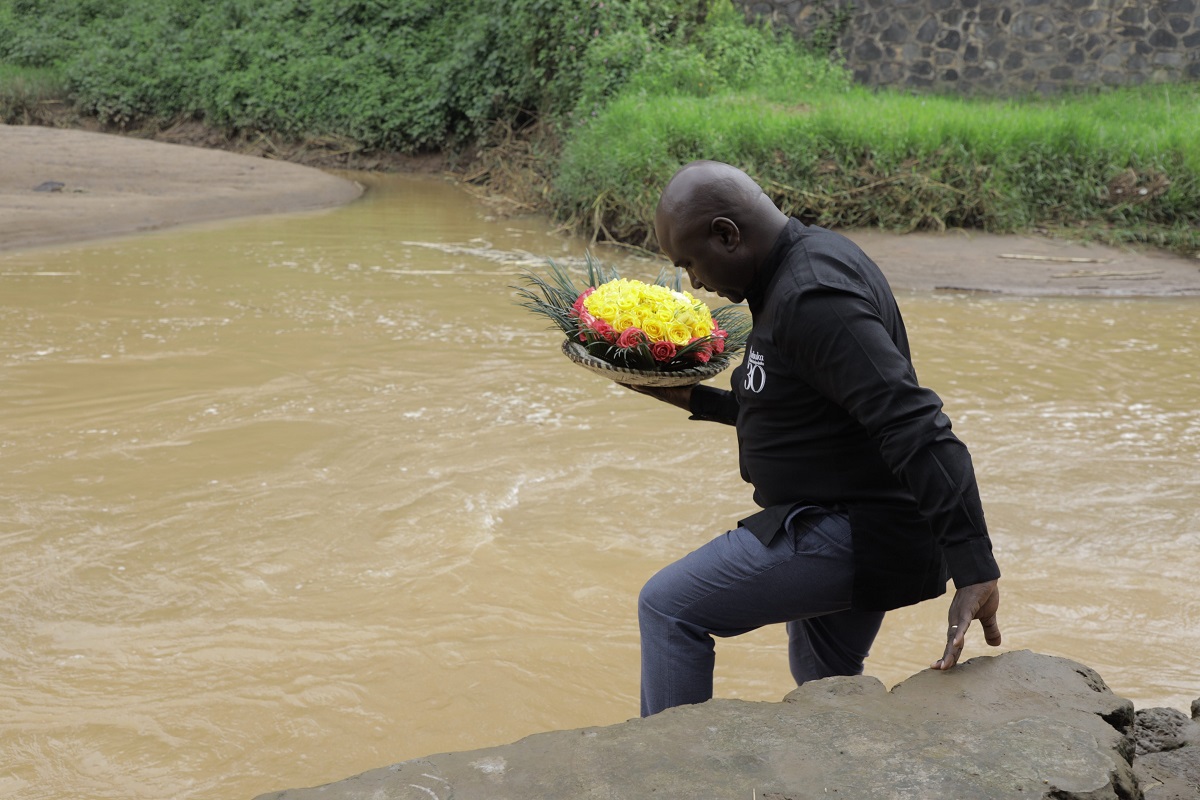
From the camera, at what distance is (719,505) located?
203 inches

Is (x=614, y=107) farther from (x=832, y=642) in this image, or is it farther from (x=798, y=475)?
(x=798, y=475)

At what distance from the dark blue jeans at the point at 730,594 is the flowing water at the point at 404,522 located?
1.25m

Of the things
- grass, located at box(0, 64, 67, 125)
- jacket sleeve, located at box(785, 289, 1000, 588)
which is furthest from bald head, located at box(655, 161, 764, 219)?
grass, located at box(0, 64, 67, 125)

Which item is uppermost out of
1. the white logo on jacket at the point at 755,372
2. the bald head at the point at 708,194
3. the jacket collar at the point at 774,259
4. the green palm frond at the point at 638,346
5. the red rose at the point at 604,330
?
the bald head at the point at 708,194

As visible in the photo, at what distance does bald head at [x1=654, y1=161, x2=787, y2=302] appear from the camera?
224 centimetres

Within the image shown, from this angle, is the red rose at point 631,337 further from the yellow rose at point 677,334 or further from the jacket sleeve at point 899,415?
the jacket sleeve at point 899,415

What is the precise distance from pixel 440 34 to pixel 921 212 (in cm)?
1019

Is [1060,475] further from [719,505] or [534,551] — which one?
[534,551]

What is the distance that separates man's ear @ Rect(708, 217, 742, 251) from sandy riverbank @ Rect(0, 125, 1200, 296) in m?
7.31

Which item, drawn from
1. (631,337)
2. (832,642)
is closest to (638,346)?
(631,337)

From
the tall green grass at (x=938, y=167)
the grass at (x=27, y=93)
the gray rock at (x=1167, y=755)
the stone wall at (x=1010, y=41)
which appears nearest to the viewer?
the gray rock at (x=1167, y=755)

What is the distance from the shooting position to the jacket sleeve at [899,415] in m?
2.02

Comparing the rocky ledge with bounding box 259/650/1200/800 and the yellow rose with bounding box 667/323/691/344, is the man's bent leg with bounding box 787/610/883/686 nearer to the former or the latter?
the rocky ledge with bounding box 259/650/1200/800

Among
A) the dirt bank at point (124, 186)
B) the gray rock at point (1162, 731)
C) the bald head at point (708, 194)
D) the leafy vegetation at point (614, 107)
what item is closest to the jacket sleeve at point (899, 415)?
the bald head at point (708, 194)
